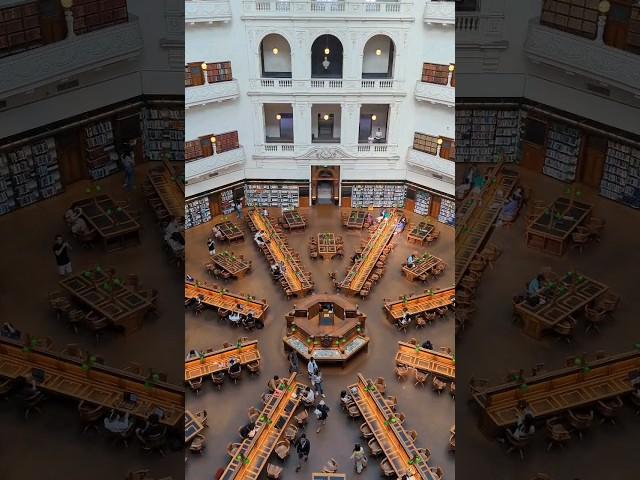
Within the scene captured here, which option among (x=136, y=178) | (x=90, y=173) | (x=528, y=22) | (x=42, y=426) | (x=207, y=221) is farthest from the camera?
(x=207, y=221)

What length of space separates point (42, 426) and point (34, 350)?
1.23 m

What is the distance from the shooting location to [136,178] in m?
8.88

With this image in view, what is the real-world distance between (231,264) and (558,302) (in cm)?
1114

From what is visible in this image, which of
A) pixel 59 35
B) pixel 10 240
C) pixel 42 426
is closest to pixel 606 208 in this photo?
pixel 59 35

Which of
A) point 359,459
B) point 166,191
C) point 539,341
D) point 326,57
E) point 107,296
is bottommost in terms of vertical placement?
point 359,459

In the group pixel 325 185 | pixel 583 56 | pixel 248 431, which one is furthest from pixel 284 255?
pixel 583 56

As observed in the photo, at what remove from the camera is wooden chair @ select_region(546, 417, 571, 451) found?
10305mm

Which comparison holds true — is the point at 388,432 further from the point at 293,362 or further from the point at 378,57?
the point at 378,57

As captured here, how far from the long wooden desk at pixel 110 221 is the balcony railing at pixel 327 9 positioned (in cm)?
932

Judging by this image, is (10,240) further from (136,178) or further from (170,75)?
(170,75)

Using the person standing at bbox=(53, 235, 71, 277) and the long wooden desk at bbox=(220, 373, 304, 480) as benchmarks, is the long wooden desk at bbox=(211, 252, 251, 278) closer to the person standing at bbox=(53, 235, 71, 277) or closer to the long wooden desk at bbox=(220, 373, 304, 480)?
the long wooden desk at bbox=(220, 373, 304, 480)

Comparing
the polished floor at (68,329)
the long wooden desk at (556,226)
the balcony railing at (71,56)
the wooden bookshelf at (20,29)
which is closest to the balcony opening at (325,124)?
the balcony railing at (71,56)

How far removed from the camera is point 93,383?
37.1 ft

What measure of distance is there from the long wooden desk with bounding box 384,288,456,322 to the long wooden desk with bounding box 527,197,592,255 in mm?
9652
